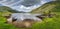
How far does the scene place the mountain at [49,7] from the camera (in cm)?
127

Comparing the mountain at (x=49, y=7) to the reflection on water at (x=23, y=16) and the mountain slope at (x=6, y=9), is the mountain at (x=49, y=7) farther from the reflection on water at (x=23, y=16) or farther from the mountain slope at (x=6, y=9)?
the mountain slope at (x=6, y=9)

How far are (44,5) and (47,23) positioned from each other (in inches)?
6.2

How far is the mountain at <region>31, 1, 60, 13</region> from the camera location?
127 centimetres

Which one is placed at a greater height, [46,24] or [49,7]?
[49,7]

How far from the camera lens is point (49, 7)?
1283 millimetres

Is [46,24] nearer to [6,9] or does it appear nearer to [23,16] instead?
[23,16]

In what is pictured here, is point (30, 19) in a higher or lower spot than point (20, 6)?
lower

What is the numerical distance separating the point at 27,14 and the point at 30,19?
0.05 meters

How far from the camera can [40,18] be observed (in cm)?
125

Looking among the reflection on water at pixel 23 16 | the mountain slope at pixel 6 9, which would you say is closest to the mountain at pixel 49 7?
the reflection on water at pixel 23 16

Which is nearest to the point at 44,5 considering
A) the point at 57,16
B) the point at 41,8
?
the point at 41,8

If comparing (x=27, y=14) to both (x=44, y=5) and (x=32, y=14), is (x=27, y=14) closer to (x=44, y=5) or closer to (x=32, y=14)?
(x=32, y=14)

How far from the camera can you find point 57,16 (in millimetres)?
1248

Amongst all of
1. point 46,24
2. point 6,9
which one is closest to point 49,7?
point 46,24
